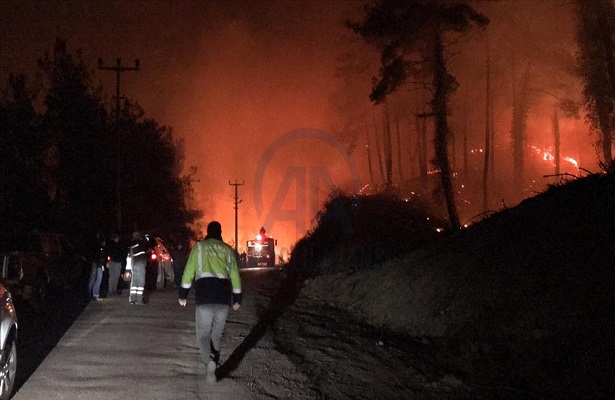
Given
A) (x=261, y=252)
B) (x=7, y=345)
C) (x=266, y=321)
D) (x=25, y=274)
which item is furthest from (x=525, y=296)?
(x=261, y=252)

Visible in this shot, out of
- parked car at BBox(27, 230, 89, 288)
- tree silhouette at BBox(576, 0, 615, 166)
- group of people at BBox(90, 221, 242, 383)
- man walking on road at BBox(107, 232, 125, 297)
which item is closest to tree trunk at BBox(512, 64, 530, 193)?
tree silhouette at BBox(576, 0, 615, 166)

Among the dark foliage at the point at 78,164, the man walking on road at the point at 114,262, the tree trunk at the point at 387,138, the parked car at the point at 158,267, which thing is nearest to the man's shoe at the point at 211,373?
the man walking on road at the point at 114,262

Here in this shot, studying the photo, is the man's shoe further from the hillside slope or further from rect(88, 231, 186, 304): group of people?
rect(88, 231, 186, 304): group of people

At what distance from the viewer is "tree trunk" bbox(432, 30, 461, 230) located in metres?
26.5

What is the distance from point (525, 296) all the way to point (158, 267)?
12104 mm

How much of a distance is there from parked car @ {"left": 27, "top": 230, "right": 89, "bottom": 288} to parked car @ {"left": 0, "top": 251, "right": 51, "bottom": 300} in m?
0.30

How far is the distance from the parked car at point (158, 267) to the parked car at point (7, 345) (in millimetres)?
9449

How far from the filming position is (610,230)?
10359 mm

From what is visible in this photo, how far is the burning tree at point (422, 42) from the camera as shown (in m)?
26.1

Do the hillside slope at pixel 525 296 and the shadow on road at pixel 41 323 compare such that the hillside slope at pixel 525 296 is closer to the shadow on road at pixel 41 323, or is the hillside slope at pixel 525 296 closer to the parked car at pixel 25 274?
the shadow on road at pixel 41 323

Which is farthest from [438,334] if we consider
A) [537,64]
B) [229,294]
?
[537,64]

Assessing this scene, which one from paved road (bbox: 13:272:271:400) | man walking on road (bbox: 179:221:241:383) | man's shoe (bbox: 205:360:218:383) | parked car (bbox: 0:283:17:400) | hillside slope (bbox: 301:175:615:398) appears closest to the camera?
parked car (bbox: 0:283:17:400)

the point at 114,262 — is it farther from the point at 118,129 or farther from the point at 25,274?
the point at 118,129

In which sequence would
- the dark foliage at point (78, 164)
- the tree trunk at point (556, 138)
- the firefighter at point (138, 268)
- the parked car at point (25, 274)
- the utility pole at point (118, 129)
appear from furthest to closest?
the tree trunk at point (556, 138) → the utility pole at point (118, 129) → the dark foliage at point (78, 164) → the firefighter at point (138, 268) → the parked car at point (25, 274)
